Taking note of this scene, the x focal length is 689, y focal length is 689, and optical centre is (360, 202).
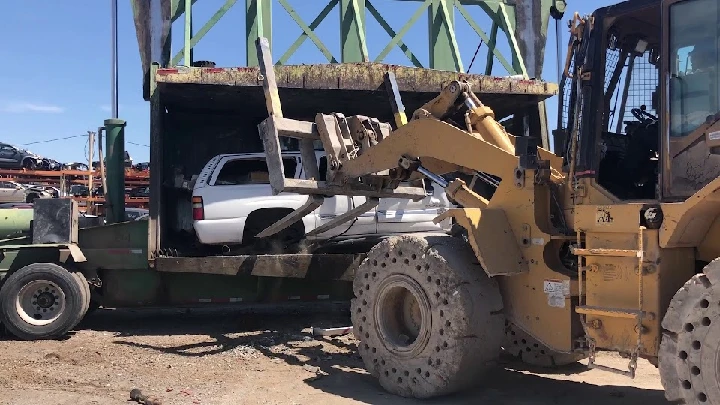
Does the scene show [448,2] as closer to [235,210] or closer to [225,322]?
[235,210]

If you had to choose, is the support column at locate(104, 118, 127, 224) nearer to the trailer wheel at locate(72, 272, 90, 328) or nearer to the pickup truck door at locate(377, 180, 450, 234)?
the trailer wheel at locate(72, 272, 90, 328)

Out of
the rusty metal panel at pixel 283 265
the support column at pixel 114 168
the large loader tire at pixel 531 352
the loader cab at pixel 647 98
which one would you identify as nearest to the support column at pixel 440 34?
the rusty metal panel at pixel 283 265

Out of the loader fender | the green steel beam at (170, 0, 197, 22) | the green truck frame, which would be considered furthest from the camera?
the green steel beam at (170, 0, 197, 22)

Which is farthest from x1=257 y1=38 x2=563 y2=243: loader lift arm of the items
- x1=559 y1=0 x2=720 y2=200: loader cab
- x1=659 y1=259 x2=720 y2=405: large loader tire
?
x1=659 y1=259 x2=720 y2=405: large loader tire

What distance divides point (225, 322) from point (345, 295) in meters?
1.79

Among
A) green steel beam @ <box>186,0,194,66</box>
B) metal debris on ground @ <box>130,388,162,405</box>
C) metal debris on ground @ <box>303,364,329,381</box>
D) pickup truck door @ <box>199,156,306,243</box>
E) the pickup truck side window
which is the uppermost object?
green steel beam @ <box>186,0,194,66</box>

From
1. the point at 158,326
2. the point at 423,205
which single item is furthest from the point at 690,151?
the point at 158,326

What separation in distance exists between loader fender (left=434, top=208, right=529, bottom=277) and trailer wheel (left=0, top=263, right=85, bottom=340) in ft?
17.2

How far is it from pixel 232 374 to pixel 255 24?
5.82m

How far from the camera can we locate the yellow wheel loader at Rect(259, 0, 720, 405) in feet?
14.6

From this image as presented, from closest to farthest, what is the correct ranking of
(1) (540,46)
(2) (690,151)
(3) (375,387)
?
(2) (690,151) < (3) (375,387) < (1) (540,46)

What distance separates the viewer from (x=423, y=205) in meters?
9.30

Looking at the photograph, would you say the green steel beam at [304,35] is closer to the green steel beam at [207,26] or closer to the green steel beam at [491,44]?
the green steel beam at [207,26]

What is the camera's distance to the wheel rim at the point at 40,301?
27.6ft
